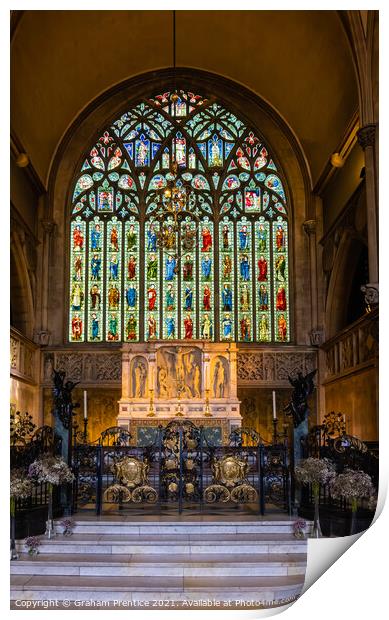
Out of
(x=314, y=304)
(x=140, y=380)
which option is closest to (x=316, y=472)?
(x=140, y=380)

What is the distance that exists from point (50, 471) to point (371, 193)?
8643 millimetres

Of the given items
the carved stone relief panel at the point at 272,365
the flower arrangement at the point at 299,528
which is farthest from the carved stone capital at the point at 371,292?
the carved stone relief panel at the point at 272,365

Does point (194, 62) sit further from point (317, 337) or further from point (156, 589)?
point (156, 589)

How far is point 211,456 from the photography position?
11203mm

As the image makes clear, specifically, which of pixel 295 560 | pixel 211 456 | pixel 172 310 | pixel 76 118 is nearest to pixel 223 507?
pixel 211 456

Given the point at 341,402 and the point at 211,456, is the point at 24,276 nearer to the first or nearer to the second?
the point at 341,402

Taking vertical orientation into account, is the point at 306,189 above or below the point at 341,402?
above

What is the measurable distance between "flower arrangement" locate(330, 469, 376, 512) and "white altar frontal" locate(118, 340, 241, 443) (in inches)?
342

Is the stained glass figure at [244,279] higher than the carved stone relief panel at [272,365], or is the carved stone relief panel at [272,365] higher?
the stained glass figure at [244,279]

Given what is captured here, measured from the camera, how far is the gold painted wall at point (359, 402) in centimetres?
1578

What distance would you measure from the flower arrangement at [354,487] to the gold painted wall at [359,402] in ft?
21.0

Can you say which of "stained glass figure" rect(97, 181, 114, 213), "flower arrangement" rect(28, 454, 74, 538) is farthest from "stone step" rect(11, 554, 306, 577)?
"stained glass figure" rect(97, 181, 114, 213)

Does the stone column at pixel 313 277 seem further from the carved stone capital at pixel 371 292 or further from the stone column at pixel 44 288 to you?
the stone column at pixel 44 288
